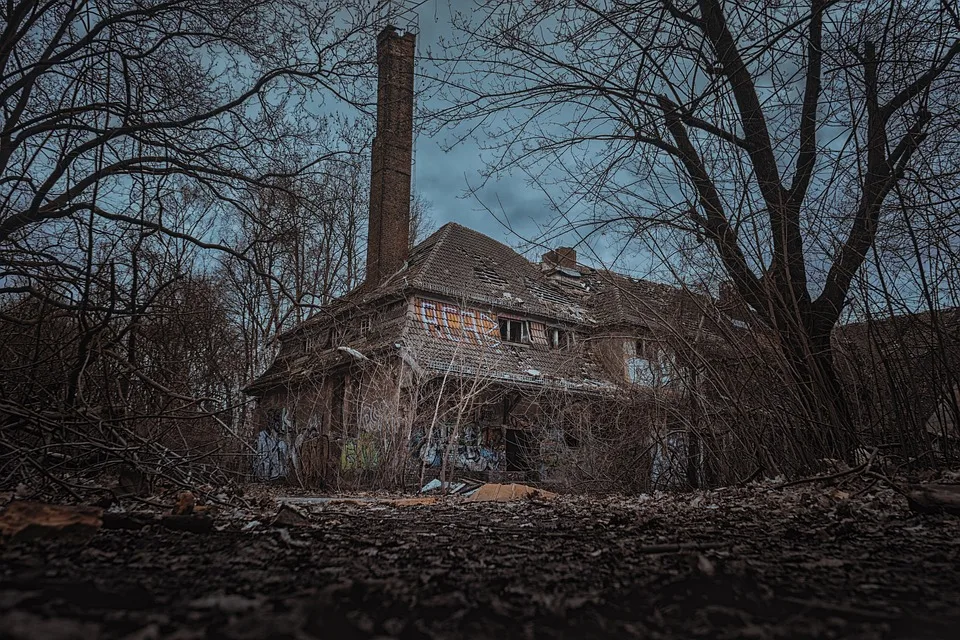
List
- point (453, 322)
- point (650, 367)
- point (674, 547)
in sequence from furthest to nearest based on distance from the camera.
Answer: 1. point (453, 322)
2. point (650, 367)
3. point (674, 547)

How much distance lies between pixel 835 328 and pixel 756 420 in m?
1.06

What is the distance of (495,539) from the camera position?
2975 millimetres

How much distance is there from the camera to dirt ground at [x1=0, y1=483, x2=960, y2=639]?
123 centimetres

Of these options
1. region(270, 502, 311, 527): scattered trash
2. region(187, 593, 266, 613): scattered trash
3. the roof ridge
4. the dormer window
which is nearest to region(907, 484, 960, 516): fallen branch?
region(270, 502, 311, 527): scattered trash

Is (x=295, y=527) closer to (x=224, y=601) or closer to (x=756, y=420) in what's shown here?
(x=224, y=601)

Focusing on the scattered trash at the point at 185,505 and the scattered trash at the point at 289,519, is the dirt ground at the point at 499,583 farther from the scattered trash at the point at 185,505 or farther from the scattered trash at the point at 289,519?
the scattered trash at the point at 185,505

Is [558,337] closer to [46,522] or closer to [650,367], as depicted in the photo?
[650,367]

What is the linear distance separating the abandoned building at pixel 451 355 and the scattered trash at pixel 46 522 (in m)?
4.40

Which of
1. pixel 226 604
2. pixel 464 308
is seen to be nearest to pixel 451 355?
pixel 464 308

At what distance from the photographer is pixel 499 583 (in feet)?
5.83

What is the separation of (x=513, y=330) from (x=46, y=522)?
629 inches

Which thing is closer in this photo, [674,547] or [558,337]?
[674,547]

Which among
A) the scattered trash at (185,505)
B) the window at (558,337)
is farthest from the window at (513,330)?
the scattered trash at (185,505)

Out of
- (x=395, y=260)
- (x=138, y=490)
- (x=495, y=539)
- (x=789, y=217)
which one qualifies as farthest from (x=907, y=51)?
(x=395, y=260)
